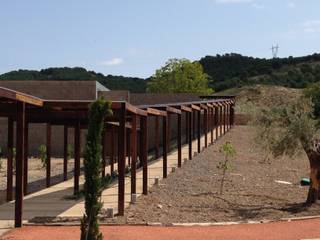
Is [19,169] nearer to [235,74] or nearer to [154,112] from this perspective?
[154,112]

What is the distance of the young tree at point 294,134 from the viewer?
15.5 metres

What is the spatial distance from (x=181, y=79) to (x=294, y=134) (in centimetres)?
5391

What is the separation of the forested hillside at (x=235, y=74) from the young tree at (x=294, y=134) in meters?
60.7

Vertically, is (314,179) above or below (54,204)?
above

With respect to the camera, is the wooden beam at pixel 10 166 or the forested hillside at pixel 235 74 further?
the forested hillside at pixel 235 74

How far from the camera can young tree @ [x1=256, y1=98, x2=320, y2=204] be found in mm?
15469

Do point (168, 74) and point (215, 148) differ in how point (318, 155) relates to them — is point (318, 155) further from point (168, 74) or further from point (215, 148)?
point (168, 74)

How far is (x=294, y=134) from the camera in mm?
15570

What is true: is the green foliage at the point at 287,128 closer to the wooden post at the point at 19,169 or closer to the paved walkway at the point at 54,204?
the paved walkway at the point at 54,204

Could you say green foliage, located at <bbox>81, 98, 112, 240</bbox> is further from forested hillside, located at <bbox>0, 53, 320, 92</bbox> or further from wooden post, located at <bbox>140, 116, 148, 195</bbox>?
forested hillside, located at <bbox>0, 53, 320, 92</bbox>

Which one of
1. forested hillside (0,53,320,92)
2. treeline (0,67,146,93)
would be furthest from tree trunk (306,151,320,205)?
forested hillside (0,53,320,92)

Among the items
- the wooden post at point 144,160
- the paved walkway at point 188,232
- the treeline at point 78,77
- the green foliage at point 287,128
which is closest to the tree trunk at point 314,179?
the green foliage at point 287,128

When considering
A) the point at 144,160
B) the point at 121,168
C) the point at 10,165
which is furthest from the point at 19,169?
the point at 144,160

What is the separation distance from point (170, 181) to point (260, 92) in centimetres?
4417
